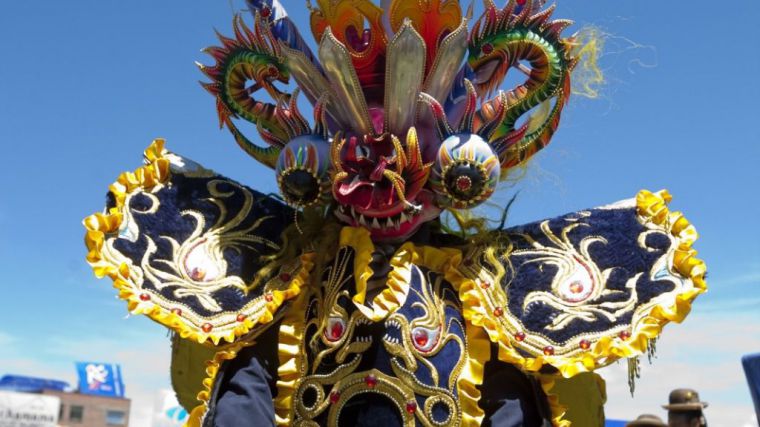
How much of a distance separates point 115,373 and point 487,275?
34.4 meters

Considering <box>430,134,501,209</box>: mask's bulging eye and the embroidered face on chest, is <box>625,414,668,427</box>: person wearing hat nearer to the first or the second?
the embroidered face on chest

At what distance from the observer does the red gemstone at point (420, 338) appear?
7.08 ft

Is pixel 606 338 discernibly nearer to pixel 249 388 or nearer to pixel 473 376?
pixel 473 376

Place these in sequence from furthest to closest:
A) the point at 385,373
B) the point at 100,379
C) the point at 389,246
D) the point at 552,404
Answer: the point at 100,379
the point at 389,246
the point at 552,404
the point at 385,373

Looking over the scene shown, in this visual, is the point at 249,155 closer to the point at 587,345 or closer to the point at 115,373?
the point at 587,345

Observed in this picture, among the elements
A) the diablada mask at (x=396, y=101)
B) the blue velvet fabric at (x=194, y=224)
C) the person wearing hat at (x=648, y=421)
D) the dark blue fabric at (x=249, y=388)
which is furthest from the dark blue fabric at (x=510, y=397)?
the person wearing hat at (x=648, y=421)

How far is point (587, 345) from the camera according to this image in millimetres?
2152

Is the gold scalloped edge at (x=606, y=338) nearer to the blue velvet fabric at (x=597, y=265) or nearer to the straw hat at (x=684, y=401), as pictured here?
the blue velvet fabric at (x=597, y=265)

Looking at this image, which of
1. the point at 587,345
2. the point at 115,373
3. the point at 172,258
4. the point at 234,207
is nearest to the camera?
the point at 587,345

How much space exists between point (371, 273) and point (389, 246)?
20cm

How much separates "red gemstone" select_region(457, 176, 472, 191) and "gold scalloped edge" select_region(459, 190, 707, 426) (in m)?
0.27

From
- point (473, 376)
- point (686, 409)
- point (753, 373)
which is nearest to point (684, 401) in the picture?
point (686, 409)

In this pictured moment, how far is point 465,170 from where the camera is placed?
2182 mm

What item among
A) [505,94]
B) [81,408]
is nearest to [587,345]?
[505,94]
